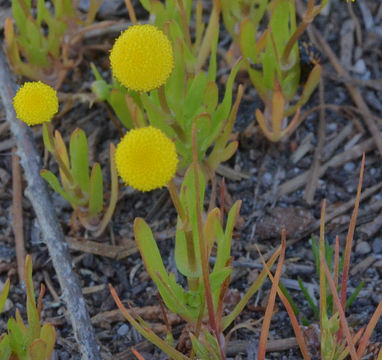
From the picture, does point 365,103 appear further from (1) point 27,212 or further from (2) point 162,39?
(1) point 27,212

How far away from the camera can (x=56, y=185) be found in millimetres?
1738

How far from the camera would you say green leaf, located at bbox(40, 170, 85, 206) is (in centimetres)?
168

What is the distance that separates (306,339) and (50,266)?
85cm

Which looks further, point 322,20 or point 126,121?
point 322,20

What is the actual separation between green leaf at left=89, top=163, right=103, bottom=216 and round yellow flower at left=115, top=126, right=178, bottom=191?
0.59 meters

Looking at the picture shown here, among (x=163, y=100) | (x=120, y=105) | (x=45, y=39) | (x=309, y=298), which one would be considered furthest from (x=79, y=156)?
(x=309, y=298)

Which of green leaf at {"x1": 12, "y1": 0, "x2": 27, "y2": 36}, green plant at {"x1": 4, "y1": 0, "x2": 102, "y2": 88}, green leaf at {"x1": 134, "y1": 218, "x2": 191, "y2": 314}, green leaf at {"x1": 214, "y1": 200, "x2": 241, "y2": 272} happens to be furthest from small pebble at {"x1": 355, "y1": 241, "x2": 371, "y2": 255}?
green leaf at {"x1": 12, "y1": 0, "x2": 27, "y2": 36}

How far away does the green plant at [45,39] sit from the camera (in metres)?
2.04

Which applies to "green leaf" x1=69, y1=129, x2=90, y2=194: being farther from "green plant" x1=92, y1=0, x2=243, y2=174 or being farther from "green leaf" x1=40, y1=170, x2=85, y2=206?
"green plant" x1=92, y1=0, x2=243, y2=174

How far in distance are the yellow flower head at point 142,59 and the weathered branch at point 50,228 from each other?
0.67 meters

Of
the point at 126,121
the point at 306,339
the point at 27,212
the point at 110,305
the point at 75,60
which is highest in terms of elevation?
the point at 75,60

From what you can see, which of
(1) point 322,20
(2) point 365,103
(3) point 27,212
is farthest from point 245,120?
(3) point 27,212

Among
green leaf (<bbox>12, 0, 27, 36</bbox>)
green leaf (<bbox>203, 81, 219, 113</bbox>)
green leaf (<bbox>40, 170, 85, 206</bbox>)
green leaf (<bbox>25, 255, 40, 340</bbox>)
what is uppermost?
green leaf (<bbox>12, 0, 27, 36</bbox>)

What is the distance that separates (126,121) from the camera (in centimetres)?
192
